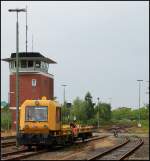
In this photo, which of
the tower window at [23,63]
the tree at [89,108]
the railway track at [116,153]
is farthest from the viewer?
the tree at [89,108]

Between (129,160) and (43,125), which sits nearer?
(129,160)

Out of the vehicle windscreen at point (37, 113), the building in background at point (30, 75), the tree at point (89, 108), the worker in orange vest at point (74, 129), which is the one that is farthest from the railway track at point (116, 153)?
the tree at point (89, 108)

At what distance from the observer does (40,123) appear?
32281mm

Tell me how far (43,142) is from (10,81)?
5612 centimetres

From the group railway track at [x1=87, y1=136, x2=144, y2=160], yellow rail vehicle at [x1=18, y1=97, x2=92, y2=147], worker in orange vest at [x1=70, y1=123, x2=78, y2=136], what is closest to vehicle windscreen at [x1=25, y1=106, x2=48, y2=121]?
yellow rail vehicle at [x1=18, y1=97, x2=92, y2=147]

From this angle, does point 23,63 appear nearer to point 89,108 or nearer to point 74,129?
point 89,108

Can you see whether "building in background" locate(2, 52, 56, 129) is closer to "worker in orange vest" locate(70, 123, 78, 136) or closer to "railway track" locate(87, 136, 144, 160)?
"worker in orange vest" locate(70, 123, 78, 136)

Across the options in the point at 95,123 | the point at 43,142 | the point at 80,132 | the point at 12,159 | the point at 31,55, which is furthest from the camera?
the point at 95,123

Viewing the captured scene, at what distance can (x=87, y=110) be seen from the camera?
123188 mm

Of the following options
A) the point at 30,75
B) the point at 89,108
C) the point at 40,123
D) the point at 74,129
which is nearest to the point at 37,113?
the point at 40,123

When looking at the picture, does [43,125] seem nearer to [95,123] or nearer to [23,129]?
[23,129]

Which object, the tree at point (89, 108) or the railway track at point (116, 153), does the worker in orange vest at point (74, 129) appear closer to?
the railway track at point (116, 153)

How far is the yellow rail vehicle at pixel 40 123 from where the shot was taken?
3158 cm

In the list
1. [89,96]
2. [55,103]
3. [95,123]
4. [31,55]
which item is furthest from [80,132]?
[89,96]
